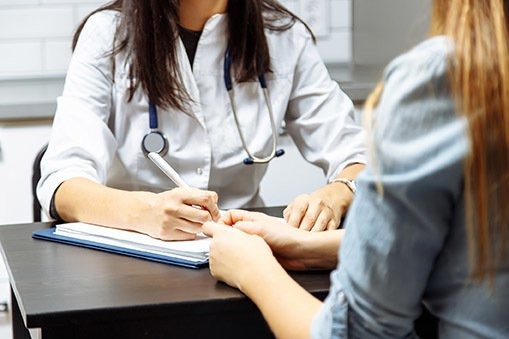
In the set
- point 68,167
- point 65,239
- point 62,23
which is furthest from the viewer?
point 62,23

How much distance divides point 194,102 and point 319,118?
0.28 m

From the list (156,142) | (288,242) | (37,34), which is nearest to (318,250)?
(288,242)

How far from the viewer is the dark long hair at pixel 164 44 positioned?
6.17 feet

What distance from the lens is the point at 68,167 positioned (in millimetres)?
1751

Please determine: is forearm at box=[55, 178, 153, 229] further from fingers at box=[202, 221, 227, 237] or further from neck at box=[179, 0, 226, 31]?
neck at box=[179, 0, 226, 31]

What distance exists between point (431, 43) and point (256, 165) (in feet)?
3.96

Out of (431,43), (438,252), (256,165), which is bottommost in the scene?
(256,165)

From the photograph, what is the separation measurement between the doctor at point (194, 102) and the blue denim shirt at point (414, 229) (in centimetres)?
88

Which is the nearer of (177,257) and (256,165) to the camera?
(177,257)

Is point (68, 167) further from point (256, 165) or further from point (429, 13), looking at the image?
point (429, 13)

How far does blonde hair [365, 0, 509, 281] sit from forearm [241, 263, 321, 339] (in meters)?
0.22

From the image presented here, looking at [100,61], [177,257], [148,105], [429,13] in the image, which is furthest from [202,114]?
[429,13]

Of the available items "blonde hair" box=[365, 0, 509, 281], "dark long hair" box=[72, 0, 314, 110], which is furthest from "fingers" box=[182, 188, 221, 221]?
"blonde hair" box=[365, 0, 509, 281]

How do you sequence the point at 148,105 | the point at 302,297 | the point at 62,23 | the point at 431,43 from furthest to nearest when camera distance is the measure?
the point at 62,23 < the point at 148,105 < the point at 302,297 < the point at 431,43
